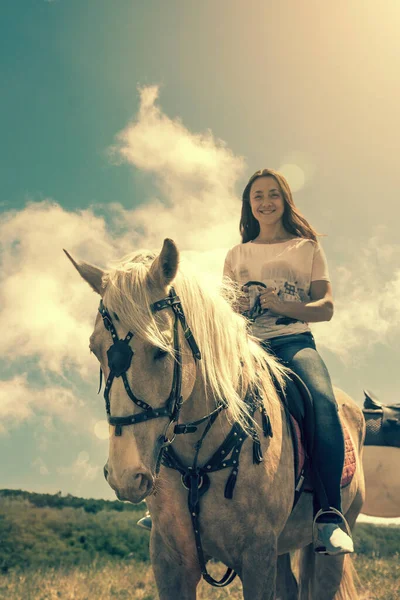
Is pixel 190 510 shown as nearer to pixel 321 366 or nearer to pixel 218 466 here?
pixel 218 466

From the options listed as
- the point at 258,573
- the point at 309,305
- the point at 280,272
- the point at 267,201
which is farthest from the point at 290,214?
the point at 258,573

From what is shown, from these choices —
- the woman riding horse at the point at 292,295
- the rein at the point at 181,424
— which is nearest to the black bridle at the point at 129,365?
the rein at the point at 181,424

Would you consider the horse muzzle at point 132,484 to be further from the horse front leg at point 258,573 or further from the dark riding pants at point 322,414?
the dark riding pants at point 322,414

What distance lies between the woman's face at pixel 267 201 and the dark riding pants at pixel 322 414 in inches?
52.4

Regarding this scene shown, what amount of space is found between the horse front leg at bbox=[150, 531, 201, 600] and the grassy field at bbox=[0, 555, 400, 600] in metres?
5.83

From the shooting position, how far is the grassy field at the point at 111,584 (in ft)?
29.2

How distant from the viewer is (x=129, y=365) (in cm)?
286

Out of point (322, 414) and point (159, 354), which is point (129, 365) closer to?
point (159, 354)

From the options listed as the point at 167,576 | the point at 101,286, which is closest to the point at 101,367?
the point at 101,286

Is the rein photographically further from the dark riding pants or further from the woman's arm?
the woman's arm

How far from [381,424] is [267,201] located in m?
3.90

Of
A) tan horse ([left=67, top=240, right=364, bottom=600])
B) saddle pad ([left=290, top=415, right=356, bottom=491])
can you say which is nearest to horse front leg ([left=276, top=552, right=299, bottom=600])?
saddle pad ([left=290, top=415, right=356, bottom=491])

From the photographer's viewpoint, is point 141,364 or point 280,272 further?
point 280,272

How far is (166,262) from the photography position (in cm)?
307
